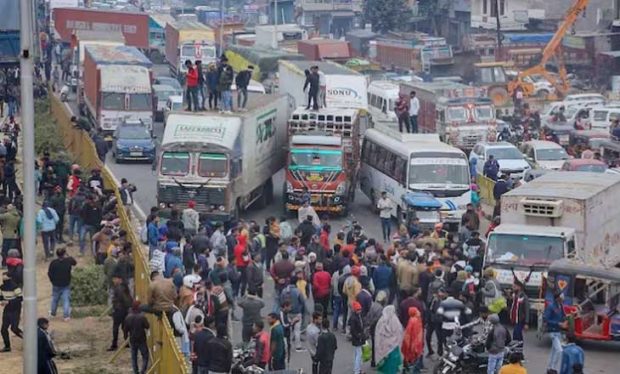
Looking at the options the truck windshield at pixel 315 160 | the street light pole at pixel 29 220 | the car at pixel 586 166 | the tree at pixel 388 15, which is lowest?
the tree at pixel 388 15

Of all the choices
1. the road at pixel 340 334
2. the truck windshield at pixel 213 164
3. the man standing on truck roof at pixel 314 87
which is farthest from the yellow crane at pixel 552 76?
the truck windshield at pixel 213 164

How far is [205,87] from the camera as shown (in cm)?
4453

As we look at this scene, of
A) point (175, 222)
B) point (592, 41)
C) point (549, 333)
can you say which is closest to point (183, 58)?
point (592, 41)

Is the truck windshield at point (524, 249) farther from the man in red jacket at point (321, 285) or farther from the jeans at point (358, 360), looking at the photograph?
the jeans at point (358, 360)

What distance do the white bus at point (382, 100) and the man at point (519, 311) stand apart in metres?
31.6

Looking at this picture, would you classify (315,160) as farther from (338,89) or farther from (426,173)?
(338,89)

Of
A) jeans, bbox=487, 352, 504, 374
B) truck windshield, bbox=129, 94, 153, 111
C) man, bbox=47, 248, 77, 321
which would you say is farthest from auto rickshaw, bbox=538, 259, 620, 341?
truck windshield, bbox=129, 94, 153, 111

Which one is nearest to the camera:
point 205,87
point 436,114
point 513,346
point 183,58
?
point 513,346

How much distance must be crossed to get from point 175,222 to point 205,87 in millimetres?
11111

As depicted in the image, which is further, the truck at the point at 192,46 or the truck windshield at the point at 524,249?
the truck at the point at 192,46

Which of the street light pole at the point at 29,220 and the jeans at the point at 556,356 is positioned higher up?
the street light pole at the point at 29,220

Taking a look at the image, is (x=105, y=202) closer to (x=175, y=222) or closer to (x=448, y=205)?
(x=175, y=222)

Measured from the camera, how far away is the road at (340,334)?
26812 mm

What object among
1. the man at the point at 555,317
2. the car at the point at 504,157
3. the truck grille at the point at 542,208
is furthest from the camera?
the car at the point at 504,157
